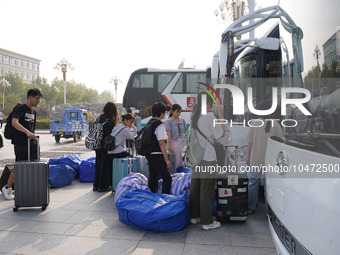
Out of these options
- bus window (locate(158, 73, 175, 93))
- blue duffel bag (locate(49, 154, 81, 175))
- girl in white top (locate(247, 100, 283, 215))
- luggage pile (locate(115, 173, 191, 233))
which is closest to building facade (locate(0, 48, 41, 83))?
bus window (locate(158, 73, 175, 93))

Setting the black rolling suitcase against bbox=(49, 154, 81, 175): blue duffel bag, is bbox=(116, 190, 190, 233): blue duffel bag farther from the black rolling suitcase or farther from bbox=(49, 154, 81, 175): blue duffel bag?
bbox=(49, 154, 81, 175): blue duffel bag

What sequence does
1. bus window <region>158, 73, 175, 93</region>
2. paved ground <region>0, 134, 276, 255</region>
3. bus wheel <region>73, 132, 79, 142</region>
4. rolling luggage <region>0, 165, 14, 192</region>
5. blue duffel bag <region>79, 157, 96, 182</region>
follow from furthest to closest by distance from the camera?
bus window <region>158, 73, 175, 93</region> → bus wheel <region>73, 132, 79, 142</region> → blue duffel bag <region>79, 157, 96, 182</region> → rolling luggage <region>0, 165, 14, 192</region> → paved ground <region>0, 134, 276, 255</region>

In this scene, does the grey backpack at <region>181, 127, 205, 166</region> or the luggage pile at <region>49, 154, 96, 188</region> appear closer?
the grey backpack at <region>181, 127, 205, 166</region>

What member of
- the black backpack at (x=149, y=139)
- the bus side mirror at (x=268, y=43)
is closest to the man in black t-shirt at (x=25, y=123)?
the black backpack at (x=149, y=139)

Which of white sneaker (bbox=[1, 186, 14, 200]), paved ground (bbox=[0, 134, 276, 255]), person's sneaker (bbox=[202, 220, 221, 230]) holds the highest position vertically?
white sneaker (bbox=[1, 186, 14, 200])

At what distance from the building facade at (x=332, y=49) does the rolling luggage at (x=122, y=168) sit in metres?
4.58

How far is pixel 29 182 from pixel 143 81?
14.8m

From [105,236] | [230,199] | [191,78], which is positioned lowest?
[105,236]

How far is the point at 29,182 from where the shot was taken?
4969mm

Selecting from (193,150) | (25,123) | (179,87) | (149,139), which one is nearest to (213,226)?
(193,150)

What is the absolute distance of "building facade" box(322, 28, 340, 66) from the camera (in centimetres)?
197

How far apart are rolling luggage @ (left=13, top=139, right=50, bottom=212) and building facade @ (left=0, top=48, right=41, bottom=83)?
325 feet

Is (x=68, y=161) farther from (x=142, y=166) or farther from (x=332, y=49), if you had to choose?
(x=332, y=49)

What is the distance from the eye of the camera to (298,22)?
8.14 ft
